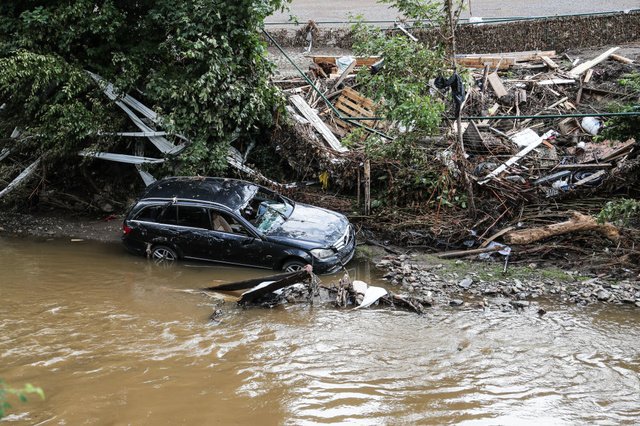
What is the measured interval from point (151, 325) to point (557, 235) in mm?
7446

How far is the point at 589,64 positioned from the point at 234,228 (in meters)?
11.5

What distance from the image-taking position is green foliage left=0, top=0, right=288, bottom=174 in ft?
45.9

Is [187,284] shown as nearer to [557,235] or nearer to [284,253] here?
[284,253]

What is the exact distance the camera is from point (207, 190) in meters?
12.5

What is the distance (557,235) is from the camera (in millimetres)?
11844

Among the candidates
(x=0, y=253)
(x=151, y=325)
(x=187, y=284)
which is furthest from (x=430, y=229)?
(x=0, y=253)

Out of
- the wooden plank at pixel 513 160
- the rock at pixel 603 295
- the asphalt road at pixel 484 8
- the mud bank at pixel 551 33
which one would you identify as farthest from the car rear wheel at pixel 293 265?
the asphalt road at pixel 484 8

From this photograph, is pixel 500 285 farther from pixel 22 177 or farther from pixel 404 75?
pixel 22 177

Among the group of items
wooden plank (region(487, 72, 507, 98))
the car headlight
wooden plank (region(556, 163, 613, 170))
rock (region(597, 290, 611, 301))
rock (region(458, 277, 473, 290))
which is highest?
wooden plank (region(487, 72, 507, 98))

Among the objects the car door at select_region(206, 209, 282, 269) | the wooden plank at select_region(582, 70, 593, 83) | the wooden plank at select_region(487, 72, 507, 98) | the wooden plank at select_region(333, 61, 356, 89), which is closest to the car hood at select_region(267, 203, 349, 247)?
the car door at select_region(206, 209, 282, 269)

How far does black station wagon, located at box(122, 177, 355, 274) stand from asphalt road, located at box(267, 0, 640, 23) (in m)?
11.3

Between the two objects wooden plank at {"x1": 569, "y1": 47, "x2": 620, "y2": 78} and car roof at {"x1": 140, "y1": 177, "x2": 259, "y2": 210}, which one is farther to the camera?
wooden plank at {"x1": 569, "y1": 47, "x2": 620, "y2": 78}

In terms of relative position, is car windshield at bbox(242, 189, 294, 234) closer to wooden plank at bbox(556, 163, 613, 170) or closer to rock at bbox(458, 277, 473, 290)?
rock at bbox(458, 277, 473, 290)

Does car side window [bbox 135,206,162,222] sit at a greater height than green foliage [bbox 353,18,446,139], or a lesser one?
lesser
